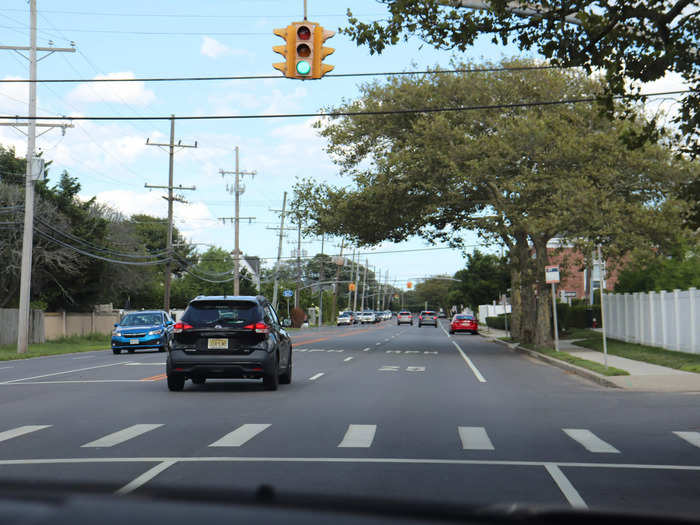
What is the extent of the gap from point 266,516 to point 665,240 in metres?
33.8

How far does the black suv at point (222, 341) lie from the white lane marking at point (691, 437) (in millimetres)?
7588

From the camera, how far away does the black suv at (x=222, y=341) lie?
55.3 ft

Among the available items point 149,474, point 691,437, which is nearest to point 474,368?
point 691,437

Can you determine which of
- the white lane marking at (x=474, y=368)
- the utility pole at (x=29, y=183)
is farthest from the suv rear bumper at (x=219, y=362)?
the utility pole at (x=29, y=183)

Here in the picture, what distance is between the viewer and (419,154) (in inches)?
1346

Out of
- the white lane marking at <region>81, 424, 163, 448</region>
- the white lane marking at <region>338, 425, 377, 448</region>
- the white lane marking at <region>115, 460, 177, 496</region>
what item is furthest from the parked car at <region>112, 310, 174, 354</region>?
the white lane marking at <region>115, 460, 177, 496</region>

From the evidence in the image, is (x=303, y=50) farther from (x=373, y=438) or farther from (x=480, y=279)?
(x=480, y=279)

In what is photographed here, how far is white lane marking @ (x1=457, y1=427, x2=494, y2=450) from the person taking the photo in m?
10.4

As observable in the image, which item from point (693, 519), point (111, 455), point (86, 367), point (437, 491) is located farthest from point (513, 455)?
point (86, 367)

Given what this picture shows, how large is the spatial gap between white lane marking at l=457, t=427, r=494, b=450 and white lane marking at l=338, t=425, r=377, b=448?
1.08m

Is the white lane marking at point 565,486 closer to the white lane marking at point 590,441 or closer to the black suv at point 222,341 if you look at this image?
the white lane marking at point 590,441

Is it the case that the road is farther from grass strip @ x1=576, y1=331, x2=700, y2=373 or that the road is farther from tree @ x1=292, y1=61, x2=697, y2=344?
tree @ x1=292, y1=61, x2=697, y2=344

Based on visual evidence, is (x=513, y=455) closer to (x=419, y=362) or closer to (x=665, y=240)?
(x=419, y=362)

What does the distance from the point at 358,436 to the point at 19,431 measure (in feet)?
13.7
